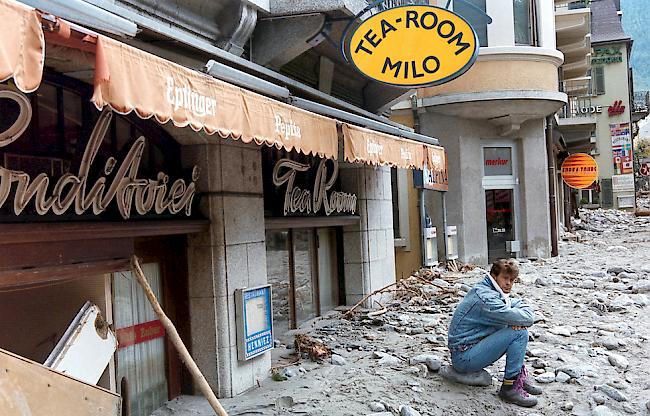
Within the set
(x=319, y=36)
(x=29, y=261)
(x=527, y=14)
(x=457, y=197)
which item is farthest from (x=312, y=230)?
(x=527, y=14)

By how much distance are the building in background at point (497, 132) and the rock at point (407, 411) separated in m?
10.7

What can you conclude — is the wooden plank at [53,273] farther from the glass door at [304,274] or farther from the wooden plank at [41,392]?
the glass door at [304,274]

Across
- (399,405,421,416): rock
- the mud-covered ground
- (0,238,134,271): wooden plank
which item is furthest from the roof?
(0,238,134,271): wooden plank

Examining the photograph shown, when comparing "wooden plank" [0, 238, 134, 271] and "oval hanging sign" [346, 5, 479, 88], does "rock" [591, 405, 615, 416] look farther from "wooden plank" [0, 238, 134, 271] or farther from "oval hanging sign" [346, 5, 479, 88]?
"wooden plank" [0, 238, 134, 271]

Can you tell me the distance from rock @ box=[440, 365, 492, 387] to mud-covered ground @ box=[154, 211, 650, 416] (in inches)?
2.3

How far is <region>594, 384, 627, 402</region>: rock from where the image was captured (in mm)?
6664

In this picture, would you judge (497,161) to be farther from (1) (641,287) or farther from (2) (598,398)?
(2) (598,398)

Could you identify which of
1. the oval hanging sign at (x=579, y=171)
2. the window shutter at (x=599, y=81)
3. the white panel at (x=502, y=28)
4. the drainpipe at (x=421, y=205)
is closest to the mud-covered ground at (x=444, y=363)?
the drainpipe at (x=421, y=205)

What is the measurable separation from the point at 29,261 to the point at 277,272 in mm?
4920

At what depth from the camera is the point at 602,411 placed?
248 inches

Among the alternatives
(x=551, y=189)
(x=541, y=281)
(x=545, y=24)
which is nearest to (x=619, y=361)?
(x=541, y=281)

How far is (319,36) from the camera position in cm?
844

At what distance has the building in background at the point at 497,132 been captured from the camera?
16.7 meters

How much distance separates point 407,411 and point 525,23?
14350mm
